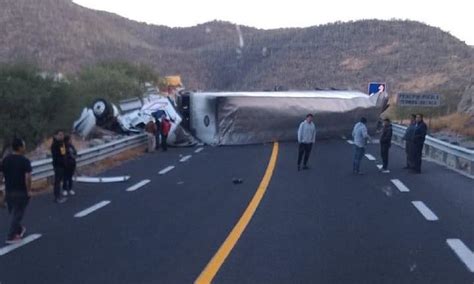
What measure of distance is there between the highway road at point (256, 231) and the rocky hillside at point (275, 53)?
66.2 meters

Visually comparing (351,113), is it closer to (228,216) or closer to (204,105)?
(204,105)

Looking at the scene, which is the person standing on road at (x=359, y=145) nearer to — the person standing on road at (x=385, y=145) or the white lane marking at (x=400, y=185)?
the person standing on road at (x=385, y=145)

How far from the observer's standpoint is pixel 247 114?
3812 cm

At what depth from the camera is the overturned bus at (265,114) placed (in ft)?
126

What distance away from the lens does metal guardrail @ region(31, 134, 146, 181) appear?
20.9 meters

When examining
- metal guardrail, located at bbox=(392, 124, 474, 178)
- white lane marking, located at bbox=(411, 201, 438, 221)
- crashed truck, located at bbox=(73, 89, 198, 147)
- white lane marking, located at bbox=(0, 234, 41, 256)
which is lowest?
crashed truck, located at bbox=(73, 89, 198, 147)

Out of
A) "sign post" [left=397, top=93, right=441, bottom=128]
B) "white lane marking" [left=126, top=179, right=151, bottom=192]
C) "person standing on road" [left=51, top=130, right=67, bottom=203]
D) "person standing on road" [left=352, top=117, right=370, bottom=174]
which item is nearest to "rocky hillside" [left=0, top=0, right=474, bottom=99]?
"sign post" [left=397, top=93, right=441, bottom=128]

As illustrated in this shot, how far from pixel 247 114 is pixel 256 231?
966 inches

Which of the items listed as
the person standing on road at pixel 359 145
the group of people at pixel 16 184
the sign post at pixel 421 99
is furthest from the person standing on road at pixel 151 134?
the group of people at pixel 16 184

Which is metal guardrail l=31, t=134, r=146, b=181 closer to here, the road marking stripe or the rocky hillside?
the road marking stripe

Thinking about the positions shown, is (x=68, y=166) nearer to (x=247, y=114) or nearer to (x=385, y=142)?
(x=385, y=142)

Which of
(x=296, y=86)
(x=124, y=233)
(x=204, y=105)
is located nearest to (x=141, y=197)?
(x=124, y=233)

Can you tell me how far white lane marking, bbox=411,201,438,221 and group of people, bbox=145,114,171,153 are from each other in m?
20.4

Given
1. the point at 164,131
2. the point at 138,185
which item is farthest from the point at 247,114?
the point at 138,185
